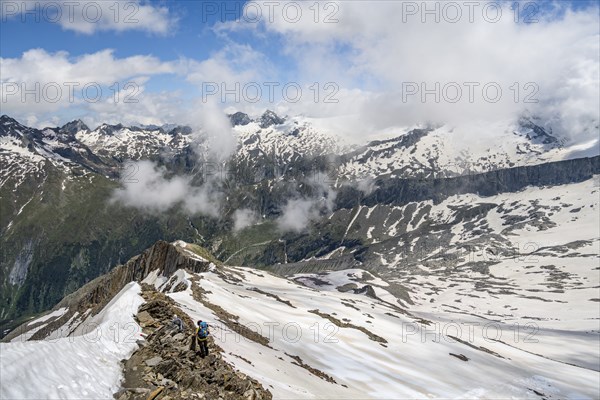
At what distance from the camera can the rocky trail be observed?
17.0m

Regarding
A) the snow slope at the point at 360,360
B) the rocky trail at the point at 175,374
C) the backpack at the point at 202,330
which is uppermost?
the backpack at the point at 202,330

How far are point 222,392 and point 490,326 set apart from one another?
156 metres

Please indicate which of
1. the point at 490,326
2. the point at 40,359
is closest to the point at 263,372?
the point at 40,359

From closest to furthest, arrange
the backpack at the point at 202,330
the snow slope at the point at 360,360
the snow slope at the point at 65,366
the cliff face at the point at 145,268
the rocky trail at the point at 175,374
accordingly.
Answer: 1. the snow slope at the point at 65,366
2. the rocky trail at the point at 175,374
3. the backpack at the point at 202,330
4. the snow slope at the point at 360,360
5. the cliff face at the point at 145,268

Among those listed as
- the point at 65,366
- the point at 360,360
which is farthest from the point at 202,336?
the point at 360,360

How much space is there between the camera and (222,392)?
19.0 meters

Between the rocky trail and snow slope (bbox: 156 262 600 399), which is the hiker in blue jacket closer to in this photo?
the rocky trail

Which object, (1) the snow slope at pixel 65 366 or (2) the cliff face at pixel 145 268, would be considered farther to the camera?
(2) the cliff face at pixel 145 268

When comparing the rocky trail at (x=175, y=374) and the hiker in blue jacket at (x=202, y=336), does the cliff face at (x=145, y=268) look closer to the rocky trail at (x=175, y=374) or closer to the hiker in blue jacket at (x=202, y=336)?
the rocky trail at (x=175, y=374)

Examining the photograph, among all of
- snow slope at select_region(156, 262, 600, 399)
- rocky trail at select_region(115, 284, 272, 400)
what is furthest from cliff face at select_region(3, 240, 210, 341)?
rocky trail at select_region(115, 284, 272, 400)

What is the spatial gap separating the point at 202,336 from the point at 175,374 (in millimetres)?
3411

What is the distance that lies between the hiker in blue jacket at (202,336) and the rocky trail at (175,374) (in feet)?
1.21

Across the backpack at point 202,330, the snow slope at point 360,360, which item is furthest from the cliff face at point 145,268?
the backpack at point 202,330

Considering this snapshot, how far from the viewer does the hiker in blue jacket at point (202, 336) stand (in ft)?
71.9
